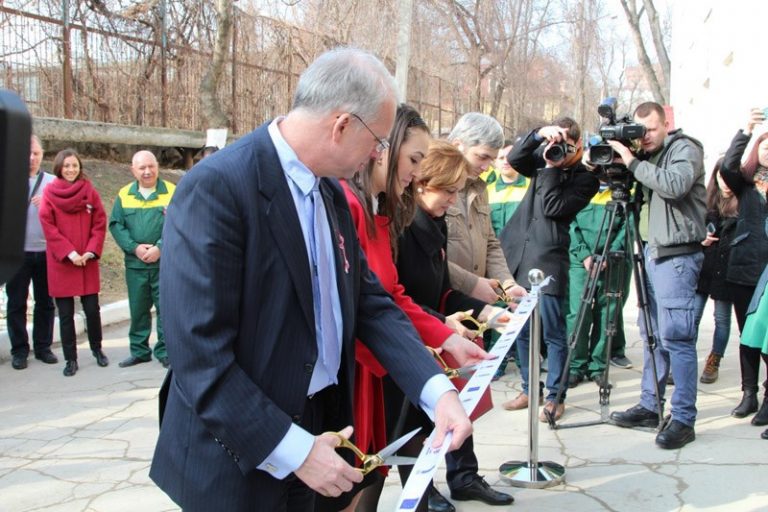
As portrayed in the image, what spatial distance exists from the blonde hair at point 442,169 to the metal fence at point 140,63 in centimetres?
897

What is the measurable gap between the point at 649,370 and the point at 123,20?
35.2 feet

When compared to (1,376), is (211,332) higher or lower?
higher

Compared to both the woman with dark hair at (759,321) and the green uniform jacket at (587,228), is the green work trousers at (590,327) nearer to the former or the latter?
the green uniform jacket at (587,228)

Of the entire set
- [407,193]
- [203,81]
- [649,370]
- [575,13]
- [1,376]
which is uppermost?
[575,13]

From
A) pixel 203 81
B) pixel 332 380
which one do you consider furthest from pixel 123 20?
pixel 332 380

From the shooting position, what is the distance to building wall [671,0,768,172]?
32.7ft

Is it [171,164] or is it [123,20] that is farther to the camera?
[171,164]

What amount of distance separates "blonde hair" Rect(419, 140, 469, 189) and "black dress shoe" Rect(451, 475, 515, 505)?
148cm

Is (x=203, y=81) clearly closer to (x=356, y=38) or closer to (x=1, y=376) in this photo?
(x=356, y=38)

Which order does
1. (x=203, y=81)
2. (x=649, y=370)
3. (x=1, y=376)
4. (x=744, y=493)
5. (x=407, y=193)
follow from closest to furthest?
(x=407, y=193) → (x=744, y=493) → (x=649, y=370) → (x=1, y=376) → (x=203, y=81)

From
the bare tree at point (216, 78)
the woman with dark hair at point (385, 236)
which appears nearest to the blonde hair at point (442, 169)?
the woman with dark hair at point (385, 236)

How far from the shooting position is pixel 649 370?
15.4ft

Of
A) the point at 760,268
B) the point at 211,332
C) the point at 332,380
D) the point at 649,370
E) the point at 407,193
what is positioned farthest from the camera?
the point at 760,268

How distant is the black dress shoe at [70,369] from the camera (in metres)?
6.06
